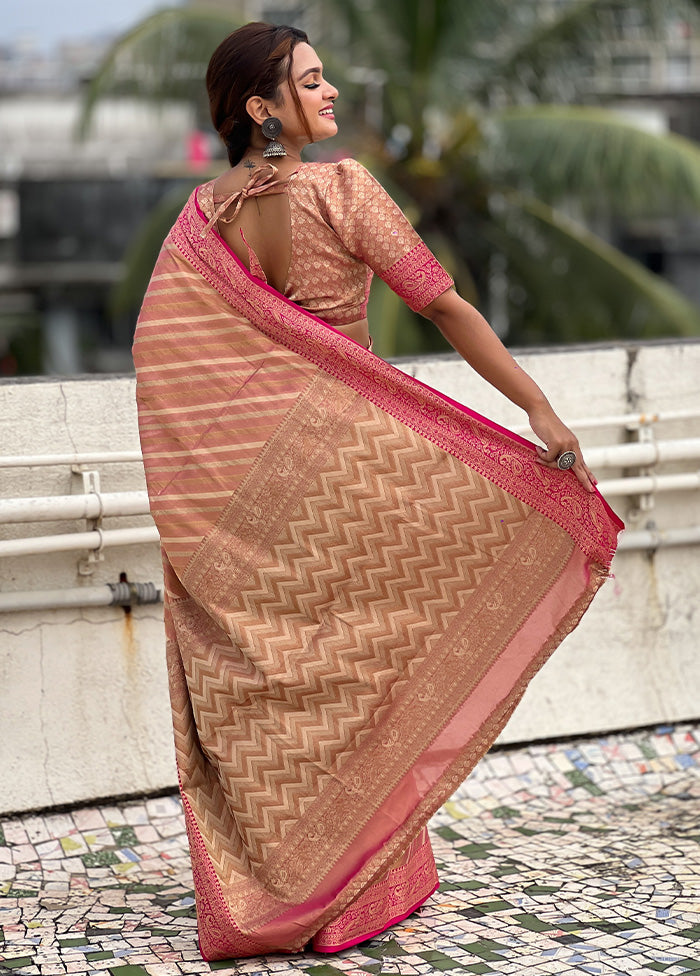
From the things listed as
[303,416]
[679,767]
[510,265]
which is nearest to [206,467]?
[303,416]

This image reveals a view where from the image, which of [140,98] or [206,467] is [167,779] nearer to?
[206,467]

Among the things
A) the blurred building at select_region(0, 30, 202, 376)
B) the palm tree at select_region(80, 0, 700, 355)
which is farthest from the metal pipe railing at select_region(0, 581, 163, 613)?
the blurred building at select_region(0, 30, 202, 376)

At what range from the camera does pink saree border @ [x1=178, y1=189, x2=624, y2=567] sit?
2.76m

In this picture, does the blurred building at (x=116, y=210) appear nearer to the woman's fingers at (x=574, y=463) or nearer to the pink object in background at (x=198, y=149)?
the pink object in background at (x=198, y=149)

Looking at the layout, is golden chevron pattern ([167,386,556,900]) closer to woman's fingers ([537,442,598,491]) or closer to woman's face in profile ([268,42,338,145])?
woman's fingers ([537,442,598,491])

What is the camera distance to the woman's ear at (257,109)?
273 centimetres

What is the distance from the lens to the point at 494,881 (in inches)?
128

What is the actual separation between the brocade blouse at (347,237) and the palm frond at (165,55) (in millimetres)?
9737

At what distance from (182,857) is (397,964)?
857mm

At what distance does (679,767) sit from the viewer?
403 centimetres

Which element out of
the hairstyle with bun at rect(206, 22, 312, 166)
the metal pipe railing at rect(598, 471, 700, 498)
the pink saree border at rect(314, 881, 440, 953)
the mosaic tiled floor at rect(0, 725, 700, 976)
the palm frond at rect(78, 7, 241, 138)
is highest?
the palm frond at rect(78, 7, 241, 138)

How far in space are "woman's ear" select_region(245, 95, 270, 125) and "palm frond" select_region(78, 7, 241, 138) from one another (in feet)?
31.7

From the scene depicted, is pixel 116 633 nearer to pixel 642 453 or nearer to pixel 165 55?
pixel 642 453

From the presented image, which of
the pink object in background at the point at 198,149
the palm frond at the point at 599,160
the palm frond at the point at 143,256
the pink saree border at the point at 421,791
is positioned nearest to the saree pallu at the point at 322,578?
the pink saree border at the point at 421,791
